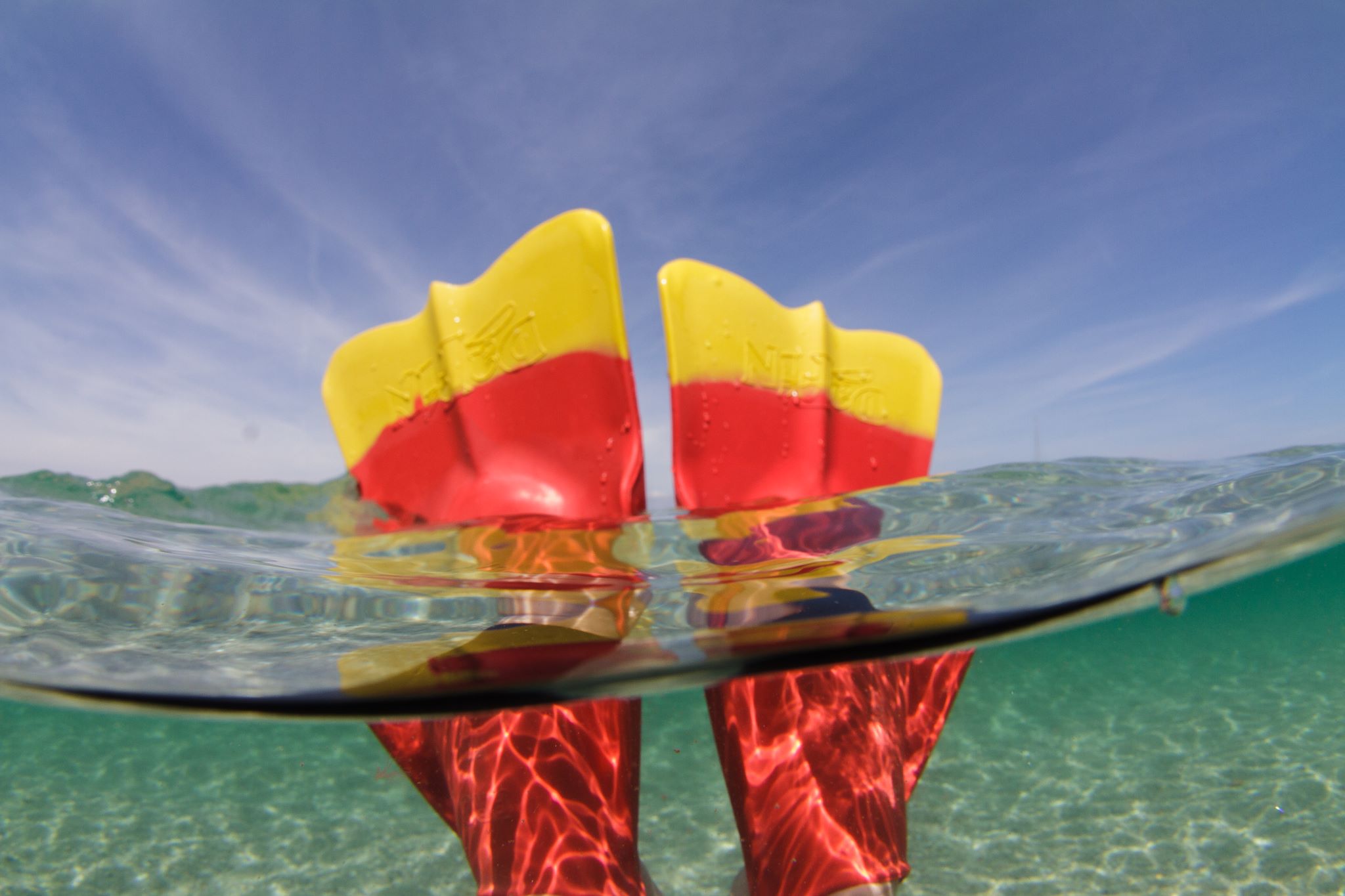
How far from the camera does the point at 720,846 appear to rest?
5723 millimetres

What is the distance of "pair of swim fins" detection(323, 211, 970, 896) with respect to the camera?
7.24 ft

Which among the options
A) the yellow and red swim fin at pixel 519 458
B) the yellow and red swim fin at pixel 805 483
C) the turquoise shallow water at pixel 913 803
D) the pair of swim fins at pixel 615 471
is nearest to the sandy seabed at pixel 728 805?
the turquoise shallow water at pixel 913 803

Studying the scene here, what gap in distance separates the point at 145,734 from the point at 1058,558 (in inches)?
484

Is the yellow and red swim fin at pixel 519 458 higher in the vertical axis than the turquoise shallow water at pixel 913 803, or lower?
higher

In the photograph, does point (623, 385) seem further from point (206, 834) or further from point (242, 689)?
point (206, 834)

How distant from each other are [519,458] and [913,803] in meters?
5.74

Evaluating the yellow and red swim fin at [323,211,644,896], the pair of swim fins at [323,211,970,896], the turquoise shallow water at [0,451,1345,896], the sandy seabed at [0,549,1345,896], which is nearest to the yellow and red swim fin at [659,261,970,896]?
the pair of swim fins at [323,211,970,896]

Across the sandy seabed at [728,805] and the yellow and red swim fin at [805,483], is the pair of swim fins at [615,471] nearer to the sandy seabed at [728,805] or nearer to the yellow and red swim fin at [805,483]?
the yellow and red swim fin at [805,483]

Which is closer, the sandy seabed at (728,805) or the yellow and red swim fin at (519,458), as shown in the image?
the yellow and red swim fin at (519,458)

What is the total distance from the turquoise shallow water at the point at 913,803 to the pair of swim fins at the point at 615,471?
1002mm

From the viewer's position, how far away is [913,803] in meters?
6.37

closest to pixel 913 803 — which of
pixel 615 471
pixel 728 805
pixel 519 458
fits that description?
pixel 728 805

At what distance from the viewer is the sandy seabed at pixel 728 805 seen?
5102mm

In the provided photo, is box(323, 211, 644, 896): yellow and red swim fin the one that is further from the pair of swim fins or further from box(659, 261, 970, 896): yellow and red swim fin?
box(659, 261, 970, 896): yellow and red swim fin
